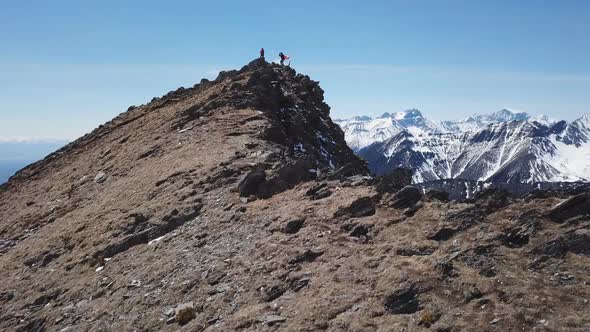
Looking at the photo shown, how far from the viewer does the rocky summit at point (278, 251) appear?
1698cm

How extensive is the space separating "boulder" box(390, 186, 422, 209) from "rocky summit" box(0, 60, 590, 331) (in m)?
0.07

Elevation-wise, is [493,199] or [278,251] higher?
[493,199]

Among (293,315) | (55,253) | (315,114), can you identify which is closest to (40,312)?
(55,253)

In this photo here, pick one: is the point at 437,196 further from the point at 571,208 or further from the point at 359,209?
the point at 571,208

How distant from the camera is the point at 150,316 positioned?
21.6 metres

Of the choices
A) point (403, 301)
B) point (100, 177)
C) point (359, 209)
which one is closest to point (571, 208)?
point (403, 301)

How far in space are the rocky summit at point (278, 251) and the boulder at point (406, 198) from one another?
0.07 metres

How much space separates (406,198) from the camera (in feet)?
78.1

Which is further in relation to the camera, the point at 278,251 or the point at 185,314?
the point at 278,251

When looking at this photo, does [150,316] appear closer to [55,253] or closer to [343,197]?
[343,197]

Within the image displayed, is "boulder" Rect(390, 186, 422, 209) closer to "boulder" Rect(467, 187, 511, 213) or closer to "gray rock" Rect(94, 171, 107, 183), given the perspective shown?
"boulder" Rect(467, 187, 511, 213)

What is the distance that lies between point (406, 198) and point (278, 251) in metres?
6.60

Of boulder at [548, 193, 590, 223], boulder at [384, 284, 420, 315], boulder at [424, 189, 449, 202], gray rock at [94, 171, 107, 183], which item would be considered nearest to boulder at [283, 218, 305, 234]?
boulder at [424, 189, 449, 202]

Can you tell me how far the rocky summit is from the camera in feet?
55.7
